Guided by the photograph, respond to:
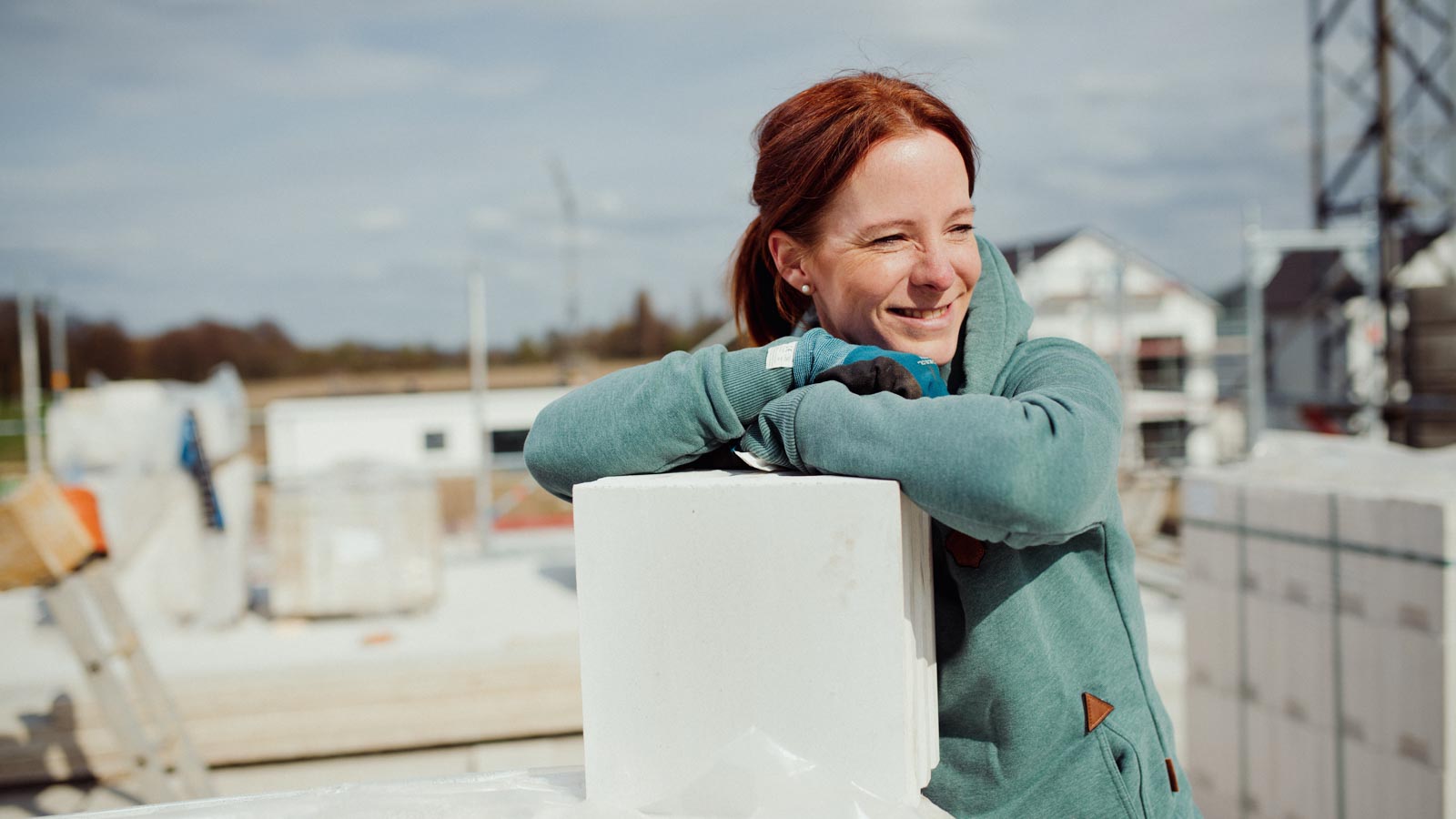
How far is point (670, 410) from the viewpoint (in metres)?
1.43

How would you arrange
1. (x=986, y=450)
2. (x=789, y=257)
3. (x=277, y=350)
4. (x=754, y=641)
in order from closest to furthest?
(x=986, y=450), (x=754, y=641), (x=789, y=257), (x=277, y=350)

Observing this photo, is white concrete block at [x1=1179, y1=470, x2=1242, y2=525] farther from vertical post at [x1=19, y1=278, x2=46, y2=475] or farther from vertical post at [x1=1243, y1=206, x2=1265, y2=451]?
vertical post at [x1=19, y1=278, x2=46, y2=475]

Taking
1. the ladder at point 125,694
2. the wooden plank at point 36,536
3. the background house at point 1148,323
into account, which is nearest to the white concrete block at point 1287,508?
the ladder at point 125,694

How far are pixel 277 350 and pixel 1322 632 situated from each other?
40.5 m

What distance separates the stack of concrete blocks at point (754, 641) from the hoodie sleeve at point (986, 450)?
→ 49 mm

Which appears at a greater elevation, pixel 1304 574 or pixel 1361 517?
pixel 1361 517

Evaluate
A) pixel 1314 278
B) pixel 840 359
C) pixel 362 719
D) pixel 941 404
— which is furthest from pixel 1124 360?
pixel 941 404

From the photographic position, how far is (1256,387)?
10.5m

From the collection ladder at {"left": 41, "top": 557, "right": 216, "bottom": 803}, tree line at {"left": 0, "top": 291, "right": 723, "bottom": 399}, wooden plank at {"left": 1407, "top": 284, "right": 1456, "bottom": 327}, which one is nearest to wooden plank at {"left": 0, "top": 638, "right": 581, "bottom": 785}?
ladder at {"left": 41, "top": 557, "right": 216, "bottom": 803}

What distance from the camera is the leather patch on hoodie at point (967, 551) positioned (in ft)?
4.64

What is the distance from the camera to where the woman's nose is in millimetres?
1495

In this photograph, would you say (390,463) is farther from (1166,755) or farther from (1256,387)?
(1256,387)

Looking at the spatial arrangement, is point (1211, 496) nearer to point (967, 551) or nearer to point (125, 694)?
point (967, 551)

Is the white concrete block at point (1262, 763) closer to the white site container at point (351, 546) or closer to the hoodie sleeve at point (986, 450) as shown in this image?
the hoodie sleeve at point (986, 450)
